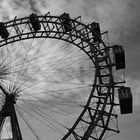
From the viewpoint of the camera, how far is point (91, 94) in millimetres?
17906

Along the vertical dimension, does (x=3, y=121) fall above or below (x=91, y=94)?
below

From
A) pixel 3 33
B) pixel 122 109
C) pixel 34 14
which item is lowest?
pixel 122 109

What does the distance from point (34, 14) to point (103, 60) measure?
25.8 feet

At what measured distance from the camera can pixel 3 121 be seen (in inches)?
720

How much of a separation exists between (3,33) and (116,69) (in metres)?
10.7

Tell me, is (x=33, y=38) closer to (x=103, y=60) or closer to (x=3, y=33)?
(x=3, y=33)

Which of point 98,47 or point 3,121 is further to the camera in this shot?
point 98,47

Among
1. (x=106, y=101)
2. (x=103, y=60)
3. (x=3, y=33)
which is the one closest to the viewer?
(x=106, y=101)

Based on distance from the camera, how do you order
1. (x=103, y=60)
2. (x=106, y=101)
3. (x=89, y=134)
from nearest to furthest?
(x=89, y=134) → (x=106, y=101) → (x=103, y=60)

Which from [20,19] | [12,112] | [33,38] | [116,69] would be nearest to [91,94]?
[116,69]

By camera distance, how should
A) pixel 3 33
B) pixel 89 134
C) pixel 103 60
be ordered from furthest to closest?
pixel 3 33, pixel 103 60, pixel 89 134

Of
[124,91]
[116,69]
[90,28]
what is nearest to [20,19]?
[90,28]

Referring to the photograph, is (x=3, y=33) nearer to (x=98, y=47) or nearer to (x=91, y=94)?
(x=98, y=47)

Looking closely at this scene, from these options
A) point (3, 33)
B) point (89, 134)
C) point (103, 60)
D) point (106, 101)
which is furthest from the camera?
point (3, 33)
